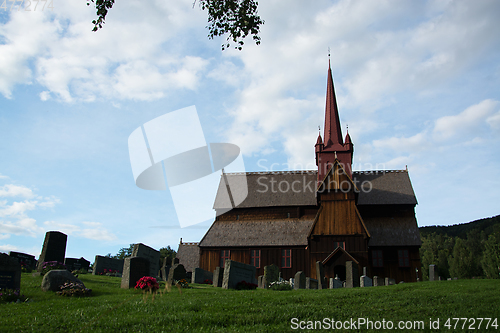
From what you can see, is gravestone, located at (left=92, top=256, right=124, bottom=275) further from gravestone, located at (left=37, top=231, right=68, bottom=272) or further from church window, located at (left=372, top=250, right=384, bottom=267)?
church window, located at (left=372, top=250, right=384, bottom=267)

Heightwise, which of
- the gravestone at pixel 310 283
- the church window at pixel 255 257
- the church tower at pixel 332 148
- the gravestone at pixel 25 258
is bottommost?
the gravestone at pixel 310 283

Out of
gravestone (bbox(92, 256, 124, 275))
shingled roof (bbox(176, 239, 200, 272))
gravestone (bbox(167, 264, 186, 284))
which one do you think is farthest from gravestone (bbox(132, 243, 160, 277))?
shingled roof (bbox(176, 239, 200, 272))

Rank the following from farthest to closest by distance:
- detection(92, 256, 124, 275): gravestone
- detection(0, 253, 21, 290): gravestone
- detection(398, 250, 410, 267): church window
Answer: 1. detection(398, 250, 410, 267): church window
2. detection(92, 256, 124, 275): gravestone
3. detection(0, 253, 21, 290): gravestone

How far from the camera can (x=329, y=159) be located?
41125 millimetres

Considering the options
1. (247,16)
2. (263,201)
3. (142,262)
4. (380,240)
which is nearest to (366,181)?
(380,240)

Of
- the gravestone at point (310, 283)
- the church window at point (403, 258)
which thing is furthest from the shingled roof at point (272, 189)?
the gravestone at point (310, 283)

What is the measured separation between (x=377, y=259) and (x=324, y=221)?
616 centimetres

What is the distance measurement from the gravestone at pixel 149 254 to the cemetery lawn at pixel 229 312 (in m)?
7.79

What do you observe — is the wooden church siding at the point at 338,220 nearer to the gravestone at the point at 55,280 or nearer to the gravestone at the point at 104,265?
the gravestone at the point at 104,265

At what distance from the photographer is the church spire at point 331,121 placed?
42.4 metres

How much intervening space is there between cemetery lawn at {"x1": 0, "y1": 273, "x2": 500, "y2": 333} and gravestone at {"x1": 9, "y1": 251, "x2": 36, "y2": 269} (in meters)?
11.2

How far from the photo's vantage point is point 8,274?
12938 millimetres

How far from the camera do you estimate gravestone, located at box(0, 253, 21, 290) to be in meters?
12.8

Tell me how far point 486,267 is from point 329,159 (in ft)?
126
